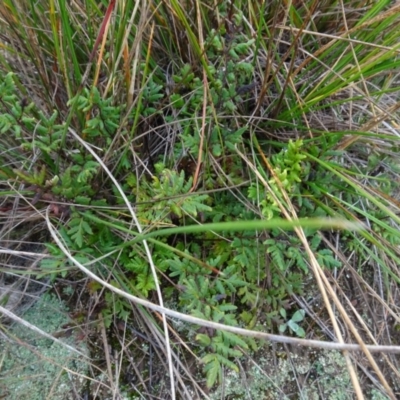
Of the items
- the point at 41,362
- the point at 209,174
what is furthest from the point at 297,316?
the point at 41,362

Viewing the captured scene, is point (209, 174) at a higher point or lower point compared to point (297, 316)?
higher

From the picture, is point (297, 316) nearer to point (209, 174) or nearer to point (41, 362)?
point (209, 174)

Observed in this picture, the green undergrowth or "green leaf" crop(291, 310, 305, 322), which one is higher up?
the green undergrowth

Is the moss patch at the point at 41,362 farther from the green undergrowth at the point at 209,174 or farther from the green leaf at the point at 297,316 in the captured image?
the green leaf at the point at 297,316

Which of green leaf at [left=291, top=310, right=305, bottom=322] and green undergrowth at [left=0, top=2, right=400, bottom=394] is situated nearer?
green undergrowth at [left=0, top=2, right=400, bottom=394]

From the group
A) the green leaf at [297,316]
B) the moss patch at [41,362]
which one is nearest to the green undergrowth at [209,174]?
the green leaf at [297,316]

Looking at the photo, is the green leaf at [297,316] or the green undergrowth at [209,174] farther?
the green leaf at [297,316]

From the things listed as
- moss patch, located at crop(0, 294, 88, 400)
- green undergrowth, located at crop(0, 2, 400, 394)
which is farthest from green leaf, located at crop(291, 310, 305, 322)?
moss patch, located at crop(0, 294, 88, 400)

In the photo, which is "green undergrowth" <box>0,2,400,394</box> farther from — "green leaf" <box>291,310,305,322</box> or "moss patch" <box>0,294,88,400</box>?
"moss patch" <box>0,294,88,400</box>

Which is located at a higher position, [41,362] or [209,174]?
[209,174]
